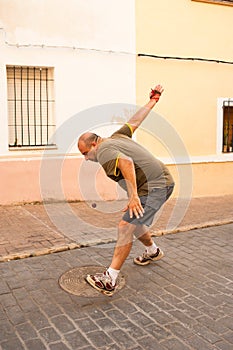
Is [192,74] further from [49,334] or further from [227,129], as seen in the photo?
[49,334]

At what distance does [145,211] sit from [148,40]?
5.17 m

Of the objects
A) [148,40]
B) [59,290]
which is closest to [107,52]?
[148,40]

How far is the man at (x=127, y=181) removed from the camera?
328 centimetres

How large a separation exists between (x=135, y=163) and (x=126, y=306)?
4.27 feet

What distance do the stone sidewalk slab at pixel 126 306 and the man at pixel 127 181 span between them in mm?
246

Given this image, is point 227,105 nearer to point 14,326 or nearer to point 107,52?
point 107,52

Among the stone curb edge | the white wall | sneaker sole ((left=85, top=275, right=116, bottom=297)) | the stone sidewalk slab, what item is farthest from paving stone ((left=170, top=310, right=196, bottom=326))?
the white wall

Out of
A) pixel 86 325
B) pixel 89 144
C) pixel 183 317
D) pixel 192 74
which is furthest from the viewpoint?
pixel 192 74

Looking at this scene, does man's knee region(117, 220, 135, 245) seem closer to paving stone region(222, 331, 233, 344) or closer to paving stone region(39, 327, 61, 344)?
paving stone region(39, 327, 61, 344)

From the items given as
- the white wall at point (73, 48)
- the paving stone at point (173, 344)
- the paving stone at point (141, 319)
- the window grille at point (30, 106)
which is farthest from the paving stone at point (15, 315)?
the window grille at point (30, 106)

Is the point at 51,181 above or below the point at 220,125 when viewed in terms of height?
below

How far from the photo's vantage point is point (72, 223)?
6.02m

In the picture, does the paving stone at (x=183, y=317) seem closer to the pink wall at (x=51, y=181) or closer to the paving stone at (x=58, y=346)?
the paving stone at (x=58, y=346)

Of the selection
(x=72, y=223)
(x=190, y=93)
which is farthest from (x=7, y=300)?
(x=190, y=93)
